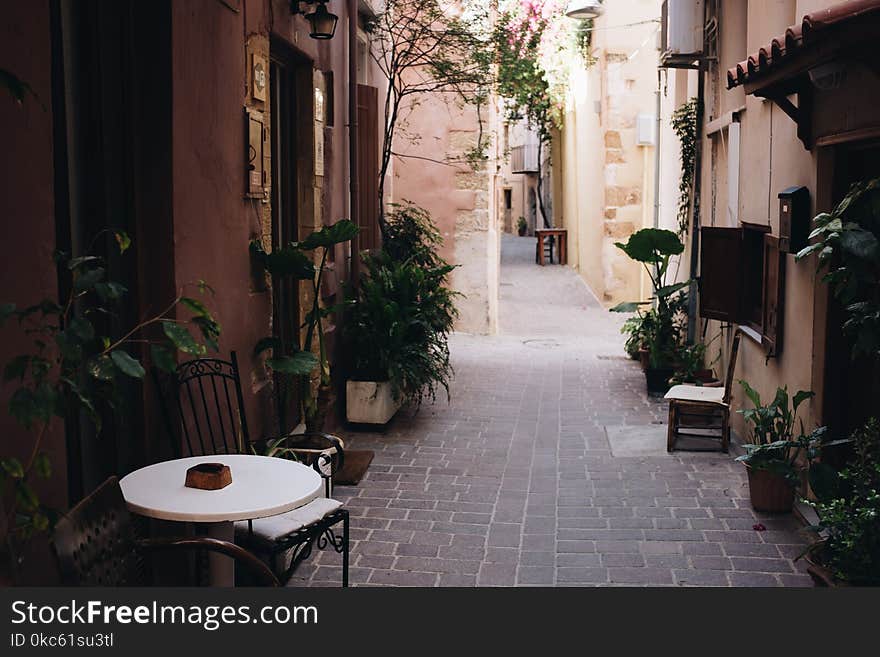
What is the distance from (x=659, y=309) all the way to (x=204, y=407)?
686cm

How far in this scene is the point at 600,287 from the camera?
20.8m

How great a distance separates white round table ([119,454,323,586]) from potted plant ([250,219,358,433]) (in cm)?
164

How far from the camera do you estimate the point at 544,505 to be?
21.4 ft

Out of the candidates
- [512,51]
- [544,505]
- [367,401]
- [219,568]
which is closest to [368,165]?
[367,401]

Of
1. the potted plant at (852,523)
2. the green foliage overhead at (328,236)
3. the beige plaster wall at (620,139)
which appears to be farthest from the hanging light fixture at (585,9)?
the potted plant at (852,523)

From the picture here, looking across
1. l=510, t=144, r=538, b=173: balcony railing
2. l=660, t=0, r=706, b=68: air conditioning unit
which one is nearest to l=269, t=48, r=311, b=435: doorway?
l=660, t=0, r=706, b=68: air conditioning unit

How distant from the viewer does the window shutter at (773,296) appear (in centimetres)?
684

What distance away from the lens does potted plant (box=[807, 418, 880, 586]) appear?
4.26 metres

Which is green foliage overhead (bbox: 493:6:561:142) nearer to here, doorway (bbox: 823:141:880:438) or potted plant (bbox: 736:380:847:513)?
doorway (bbox: 823:141:880:438)

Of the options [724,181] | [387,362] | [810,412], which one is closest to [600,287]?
[724,181]

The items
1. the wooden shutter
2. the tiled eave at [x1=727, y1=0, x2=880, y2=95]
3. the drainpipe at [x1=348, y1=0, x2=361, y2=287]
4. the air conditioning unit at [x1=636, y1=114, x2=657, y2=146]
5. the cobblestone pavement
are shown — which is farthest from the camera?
the air conditioning unit at [x1=636, y1=114, x2=657, y2=146]

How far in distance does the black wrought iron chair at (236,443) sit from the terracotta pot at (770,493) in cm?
259

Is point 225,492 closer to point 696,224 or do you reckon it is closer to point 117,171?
point 117,171

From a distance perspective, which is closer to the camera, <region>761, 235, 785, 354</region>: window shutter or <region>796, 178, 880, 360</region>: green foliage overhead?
<region>796, 178, 880, 360</region>: green foliage overhead
